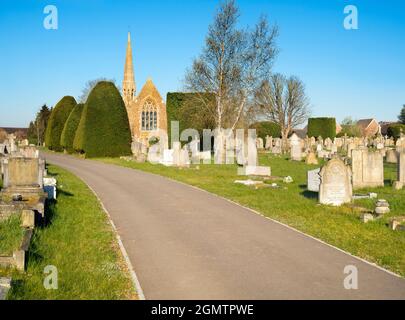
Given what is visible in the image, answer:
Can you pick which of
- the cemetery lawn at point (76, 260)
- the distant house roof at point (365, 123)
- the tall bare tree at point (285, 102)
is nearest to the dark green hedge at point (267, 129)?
the tall bare tree at point (285, 102)

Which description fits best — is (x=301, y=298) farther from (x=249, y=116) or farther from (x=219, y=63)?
(x=249, y=116)

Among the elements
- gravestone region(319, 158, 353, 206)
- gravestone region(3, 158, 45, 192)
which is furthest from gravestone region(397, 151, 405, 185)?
gravestone region(3, 158, 45, 192)

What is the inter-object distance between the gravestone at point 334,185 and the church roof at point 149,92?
51511 mm

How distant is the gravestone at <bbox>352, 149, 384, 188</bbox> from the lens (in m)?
18.0

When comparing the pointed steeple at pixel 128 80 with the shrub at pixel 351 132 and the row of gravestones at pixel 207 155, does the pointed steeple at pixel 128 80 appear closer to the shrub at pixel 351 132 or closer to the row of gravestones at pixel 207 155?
the row of gravestones at pixel 207 155

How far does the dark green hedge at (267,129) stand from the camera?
2591 inches

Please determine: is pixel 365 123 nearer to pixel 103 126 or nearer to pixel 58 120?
pixel 58 120

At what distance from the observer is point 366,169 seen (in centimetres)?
1805

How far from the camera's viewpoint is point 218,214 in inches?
503

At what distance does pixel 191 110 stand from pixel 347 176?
94.8ft

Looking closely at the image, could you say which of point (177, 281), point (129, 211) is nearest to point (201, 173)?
point (129, 211)
